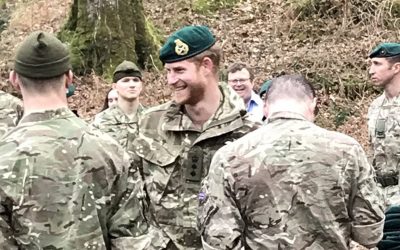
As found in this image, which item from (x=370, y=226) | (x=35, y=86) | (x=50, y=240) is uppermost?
(x=35, y=86)

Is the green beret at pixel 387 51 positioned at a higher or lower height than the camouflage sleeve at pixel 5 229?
lower

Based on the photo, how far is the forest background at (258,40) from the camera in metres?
12.6

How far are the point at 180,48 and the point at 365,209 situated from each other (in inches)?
54.6

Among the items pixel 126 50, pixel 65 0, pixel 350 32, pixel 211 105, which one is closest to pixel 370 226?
pixel 211 105

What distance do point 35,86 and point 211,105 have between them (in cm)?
145

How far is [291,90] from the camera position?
13.1 ft

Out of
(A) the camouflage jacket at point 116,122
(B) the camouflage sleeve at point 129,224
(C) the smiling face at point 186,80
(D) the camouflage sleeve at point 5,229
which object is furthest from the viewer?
(A) the camouflage jacket at point 116,122

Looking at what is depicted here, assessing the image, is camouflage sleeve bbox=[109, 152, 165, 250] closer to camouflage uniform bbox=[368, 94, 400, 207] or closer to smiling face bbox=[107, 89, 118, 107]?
camouflage uniform bbox=[368, 94, 400, 207]

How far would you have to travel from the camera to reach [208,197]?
392 cm

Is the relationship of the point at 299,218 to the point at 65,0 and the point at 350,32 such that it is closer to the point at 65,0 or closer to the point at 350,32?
the point at 350,32

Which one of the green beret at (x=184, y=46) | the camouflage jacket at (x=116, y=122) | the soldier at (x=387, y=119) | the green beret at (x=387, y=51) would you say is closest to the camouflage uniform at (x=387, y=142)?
the soldier at (x=387, y=119)

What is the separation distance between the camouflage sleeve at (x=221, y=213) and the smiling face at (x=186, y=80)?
2.21ft

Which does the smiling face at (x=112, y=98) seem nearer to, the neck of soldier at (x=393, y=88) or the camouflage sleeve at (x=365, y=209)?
the neck of soldier at (x=393, y=88)

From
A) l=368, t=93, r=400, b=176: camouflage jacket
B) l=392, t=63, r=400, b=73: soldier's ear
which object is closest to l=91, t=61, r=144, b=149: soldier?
l=368, t=93, r=400, b=176: camouflage jacket
